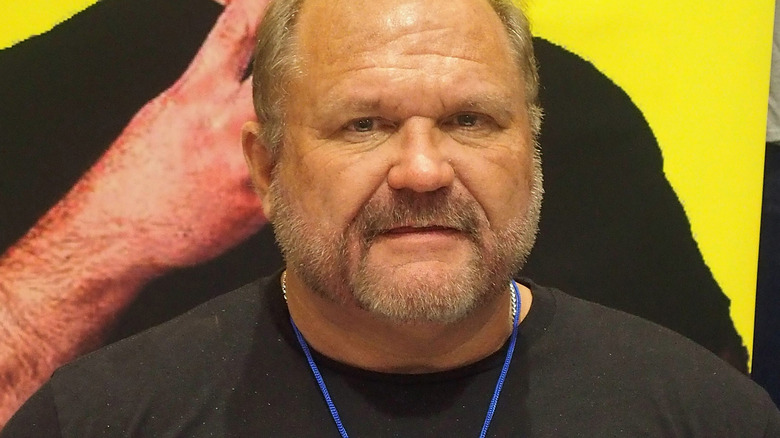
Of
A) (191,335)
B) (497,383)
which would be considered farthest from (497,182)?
(191,335)

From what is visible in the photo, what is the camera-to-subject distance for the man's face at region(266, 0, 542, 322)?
2.88ft

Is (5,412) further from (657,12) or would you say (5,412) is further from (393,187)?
(657,12)

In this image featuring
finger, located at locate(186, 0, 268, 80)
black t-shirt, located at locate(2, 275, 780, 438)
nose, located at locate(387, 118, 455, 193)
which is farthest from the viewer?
finger, located at locate(186, 0, 268, 80)

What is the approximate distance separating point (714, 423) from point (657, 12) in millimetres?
796

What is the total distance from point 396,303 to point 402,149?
0.68ft

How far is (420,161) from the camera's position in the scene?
858mm

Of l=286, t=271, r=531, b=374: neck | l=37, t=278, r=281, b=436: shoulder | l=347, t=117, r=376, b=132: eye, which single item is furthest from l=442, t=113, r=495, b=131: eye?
l=37, t=278, r=281, b=436: shoulder

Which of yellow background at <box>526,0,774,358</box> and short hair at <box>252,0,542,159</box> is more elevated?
short hair at <box>252,0,542,159</box>

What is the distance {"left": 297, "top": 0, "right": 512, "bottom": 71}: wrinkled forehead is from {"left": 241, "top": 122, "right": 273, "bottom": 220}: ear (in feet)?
0.58

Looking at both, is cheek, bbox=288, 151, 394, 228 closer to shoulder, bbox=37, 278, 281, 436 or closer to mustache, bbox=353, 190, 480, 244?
mustache, bbox=353, 190, 480, 244

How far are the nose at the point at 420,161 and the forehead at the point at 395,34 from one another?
0.30 ft

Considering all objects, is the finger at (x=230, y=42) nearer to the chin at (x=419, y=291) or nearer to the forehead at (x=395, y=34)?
the forehead at (x=395, y=34)

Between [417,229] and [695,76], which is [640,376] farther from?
[695,76]

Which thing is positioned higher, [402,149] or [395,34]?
[395,34]
